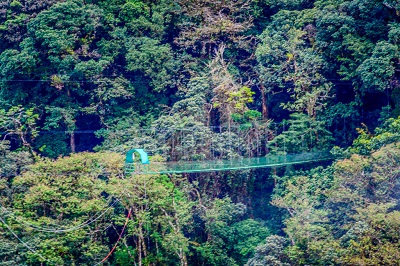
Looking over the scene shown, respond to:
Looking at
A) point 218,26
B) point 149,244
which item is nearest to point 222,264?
point 149,244

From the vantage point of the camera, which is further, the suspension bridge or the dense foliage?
the suspension bridge

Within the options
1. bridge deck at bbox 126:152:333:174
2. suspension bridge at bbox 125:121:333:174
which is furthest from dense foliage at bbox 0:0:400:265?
bridge deck at bbox 126:152:333:174

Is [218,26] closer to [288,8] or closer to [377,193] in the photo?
[288,8]

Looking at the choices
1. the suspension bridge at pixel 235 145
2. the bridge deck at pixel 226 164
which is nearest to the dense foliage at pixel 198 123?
the suspension bridge at pixel 235 145

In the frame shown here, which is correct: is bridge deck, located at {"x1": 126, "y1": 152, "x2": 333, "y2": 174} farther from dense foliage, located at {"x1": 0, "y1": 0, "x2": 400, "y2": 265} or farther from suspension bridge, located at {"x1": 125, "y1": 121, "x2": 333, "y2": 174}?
dense foliage, located at {"x1": 0, "y1": 0, "x2": 400, "y2": 265}

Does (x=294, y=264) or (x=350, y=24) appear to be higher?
(x=350, y=24)

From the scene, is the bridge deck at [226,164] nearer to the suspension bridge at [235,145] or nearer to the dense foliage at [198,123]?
the suspension bridge at [235,145]
